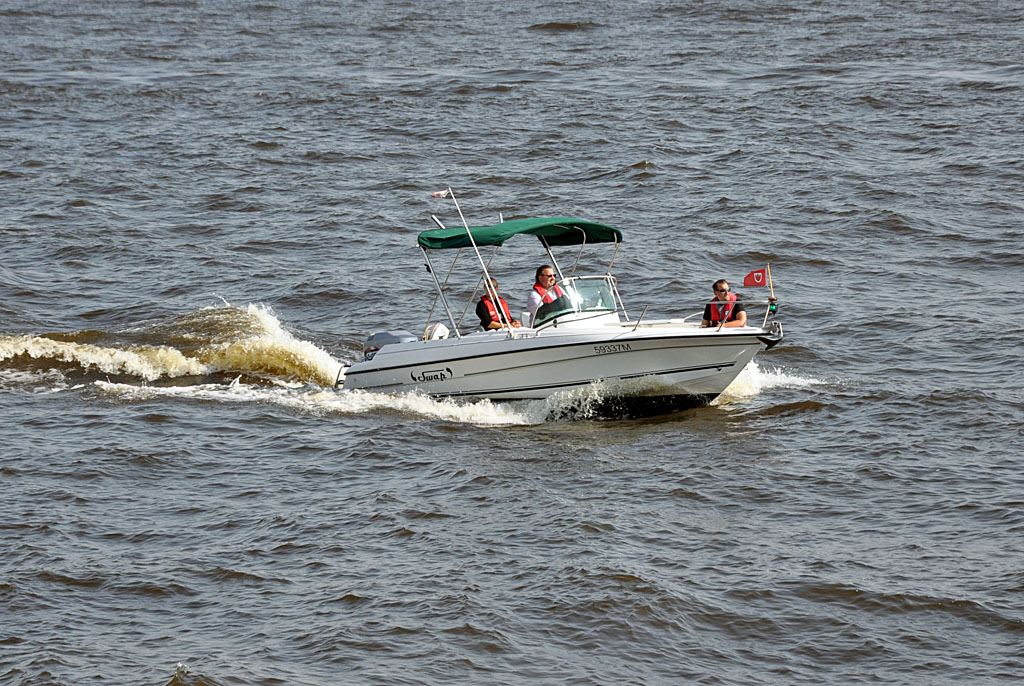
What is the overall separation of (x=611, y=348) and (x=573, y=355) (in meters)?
0.46

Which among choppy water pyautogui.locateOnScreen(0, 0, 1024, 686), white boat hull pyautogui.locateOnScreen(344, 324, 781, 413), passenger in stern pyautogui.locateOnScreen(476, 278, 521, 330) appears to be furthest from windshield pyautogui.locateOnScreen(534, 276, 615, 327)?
choppy water pyautogui.locateOnScreen(0, 0, 1024, 686)

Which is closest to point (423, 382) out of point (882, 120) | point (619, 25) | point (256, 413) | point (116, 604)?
point (256, 413)

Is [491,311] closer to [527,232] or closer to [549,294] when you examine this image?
Result: [549,294]

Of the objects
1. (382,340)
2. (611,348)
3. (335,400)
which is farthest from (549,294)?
(335,400)

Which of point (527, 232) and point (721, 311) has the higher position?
point (527, 232)

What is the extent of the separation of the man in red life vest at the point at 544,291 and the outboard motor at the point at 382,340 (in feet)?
5.46

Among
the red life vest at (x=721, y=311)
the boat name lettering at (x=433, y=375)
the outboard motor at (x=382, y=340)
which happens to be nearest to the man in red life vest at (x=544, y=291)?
the boat name lettering at (x=433, y=375)

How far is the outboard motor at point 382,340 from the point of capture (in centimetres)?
1583

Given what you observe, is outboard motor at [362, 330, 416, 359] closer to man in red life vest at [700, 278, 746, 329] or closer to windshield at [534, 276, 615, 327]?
windshield at [534, 276, 615, 327]

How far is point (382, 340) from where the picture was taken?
52.3 ft

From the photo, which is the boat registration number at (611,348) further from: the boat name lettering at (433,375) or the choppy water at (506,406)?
the boat name lettering at (433,375)

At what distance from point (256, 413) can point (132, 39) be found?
29.3 metres

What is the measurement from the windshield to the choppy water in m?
1.19

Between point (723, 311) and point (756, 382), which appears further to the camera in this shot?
point (756, 382)
